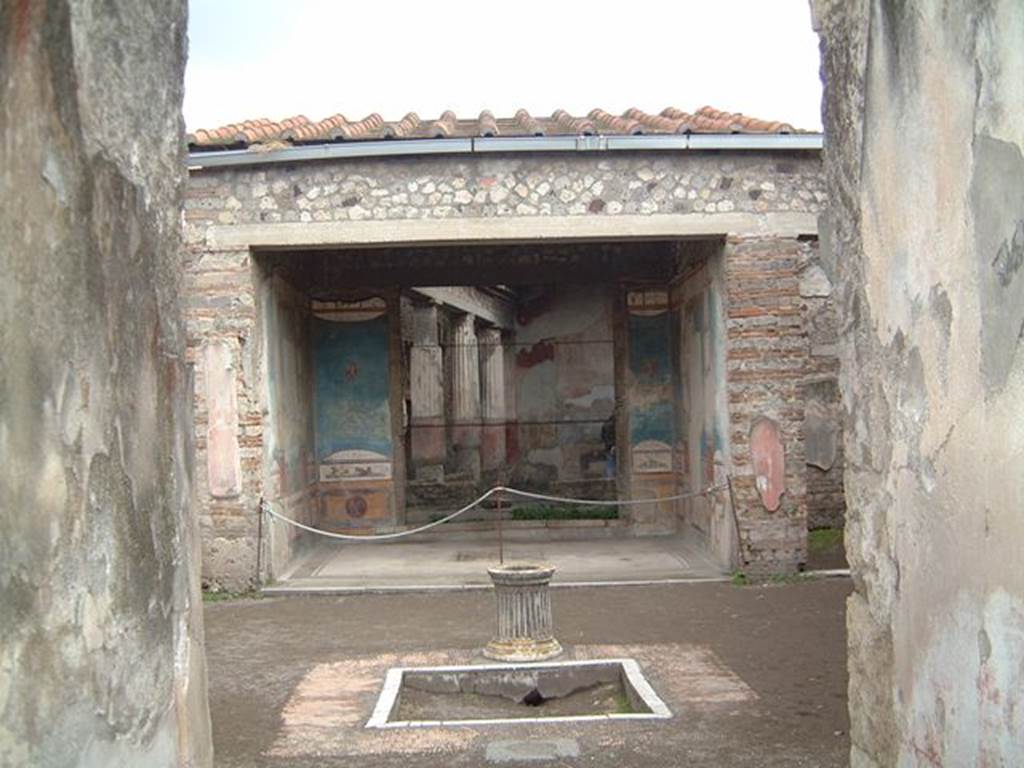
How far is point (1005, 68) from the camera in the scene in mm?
2543

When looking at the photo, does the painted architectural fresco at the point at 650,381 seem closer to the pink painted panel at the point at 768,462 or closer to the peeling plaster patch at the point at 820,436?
the peeling plaster patch at the point at 820,436

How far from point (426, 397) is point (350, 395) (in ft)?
20.6

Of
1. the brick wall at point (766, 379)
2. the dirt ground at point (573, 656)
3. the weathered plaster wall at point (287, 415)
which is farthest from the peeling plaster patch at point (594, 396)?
the dirt ground at point (573, 656)

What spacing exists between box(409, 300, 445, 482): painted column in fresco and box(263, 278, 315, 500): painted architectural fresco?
507 centimetres

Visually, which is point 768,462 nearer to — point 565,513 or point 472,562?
point 472,562

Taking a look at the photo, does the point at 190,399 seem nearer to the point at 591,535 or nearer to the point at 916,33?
the point at 916,33

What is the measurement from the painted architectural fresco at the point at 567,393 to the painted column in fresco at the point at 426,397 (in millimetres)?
1396

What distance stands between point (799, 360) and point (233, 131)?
496 centimetres

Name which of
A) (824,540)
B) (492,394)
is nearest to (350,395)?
(824,540)

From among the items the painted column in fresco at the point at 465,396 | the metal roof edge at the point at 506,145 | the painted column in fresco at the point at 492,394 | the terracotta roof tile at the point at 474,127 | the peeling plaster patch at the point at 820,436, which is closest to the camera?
the metal roof edge at the point at 506,145

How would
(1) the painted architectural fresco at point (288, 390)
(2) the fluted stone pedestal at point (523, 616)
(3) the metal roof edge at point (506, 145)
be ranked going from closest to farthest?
(2) the fluted stone pedestal at point (523, 616) → (3) the metal roof edge at point (506, 145) → (1) the painted architectural fresco at point (288, 390)

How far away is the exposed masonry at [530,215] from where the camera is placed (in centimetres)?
884

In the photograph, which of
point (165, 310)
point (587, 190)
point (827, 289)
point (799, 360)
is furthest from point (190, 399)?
point (827, 289)

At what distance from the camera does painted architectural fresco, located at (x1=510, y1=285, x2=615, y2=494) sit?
709 inches
